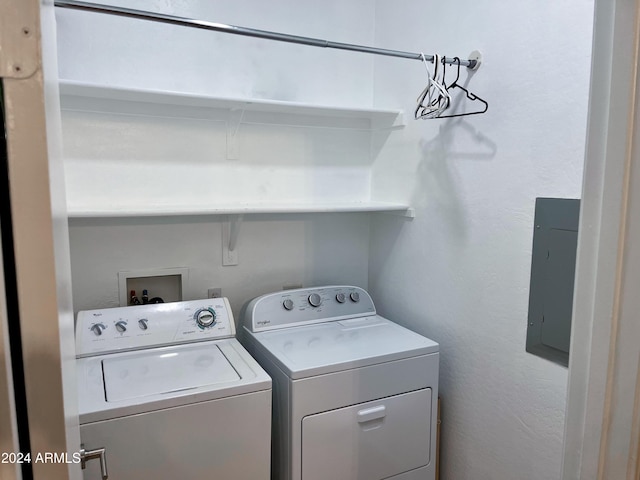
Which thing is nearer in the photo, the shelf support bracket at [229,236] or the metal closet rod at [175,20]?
the metal closet rod at [175,20]

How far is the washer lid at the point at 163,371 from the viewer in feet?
5.10

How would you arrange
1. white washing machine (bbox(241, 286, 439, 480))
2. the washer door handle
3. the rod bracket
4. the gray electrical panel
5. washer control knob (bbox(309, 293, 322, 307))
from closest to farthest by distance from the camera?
the washer door handle
the gray electrical panel
white washing machine (bbox(241, 286, 439, 480))
the rod bracket
washer control knob (bbox(309, 293, 322, 307))

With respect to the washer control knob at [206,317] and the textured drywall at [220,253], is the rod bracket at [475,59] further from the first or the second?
the washer control knob at [206,317]

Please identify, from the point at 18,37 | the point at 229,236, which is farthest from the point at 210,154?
the point at 18,37

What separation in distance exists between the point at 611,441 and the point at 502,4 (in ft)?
5.08

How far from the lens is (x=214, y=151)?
2.22 metres

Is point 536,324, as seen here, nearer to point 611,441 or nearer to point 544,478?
point 544,478

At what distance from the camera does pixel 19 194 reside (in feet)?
1.65

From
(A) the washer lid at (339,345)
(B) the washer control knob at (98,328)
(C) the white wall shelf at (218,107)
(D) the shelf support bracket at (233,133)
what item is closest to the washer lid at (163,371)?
(B) the washer control knob at (98,328)

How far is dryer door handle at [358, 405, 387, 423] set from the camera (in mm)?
1779

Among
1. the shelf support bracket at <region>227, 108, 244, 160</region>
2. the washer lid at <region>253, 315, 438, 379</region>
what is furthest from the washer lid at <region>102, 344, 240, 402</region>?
the shelf support bracket at <region>227, 108, 244, 160</region>

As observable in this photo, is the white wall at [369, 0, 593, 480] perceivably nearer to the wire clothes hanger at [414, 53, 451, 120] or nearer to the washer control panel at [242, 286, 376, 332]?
the wire clothes hanger at [414, 53, 451, 120]

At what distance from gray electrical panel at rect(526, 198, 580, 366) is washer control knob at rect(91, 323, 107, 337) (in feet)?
5.31

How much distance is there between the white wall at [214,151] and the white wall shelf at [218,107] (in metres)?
0.05
